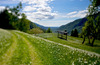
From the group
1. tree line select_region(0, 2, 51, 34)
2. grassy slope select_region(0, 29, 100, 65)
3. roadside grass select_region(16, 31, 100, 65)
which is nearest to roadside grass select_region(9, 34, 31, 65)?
grassy slope select_region(0, 29, 100, 65)

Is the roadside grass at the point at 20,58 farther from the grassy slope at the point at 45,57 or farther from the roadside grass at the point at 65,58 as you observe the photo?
the roadside grass at the point at 65,58

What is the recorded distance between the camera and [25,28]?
282 ft

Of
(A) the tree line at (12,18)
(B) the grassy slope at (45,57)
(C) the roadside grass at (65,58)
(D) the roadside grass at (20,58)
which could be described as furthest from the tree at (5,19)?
(C) the roadside grass at (65,58)

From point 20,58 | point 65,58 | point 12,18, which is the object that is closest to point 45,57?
point 65,58

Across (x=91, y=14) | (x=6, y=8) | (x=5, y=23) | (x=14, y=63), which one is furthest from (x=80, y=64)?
(x=6, y=8)

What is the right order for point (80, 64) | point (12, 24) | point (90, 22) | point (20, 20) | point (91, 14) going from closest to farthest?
point (80, 64) < point (91, 14) < point (90, 22) < point (12, 24) < point (20, 20)

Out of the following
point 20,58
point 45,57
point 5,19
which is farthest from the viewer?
point 5,19

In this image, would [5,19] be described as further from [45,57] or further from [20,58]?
[45,57]

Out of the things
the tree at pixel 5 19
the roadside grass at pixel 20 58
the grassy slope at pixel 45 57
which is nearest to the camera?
the roadside grass at pixel 20 58

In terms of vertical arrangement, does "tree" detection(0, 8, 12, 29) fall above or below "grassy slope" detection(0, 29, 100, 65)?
above

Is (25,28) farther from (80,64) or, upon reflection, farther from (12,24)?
(80,64)

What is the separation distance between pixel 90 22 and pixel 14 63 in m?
47.7

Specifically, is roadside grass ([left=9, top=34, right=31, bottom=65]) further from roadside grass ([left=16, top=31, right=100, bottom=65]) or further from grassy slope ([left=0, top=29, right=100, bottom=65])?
roadside grass ([left=16, top=31, right=100, bottom=65])

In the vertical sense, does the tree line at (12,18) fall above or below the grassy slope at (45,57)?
above
